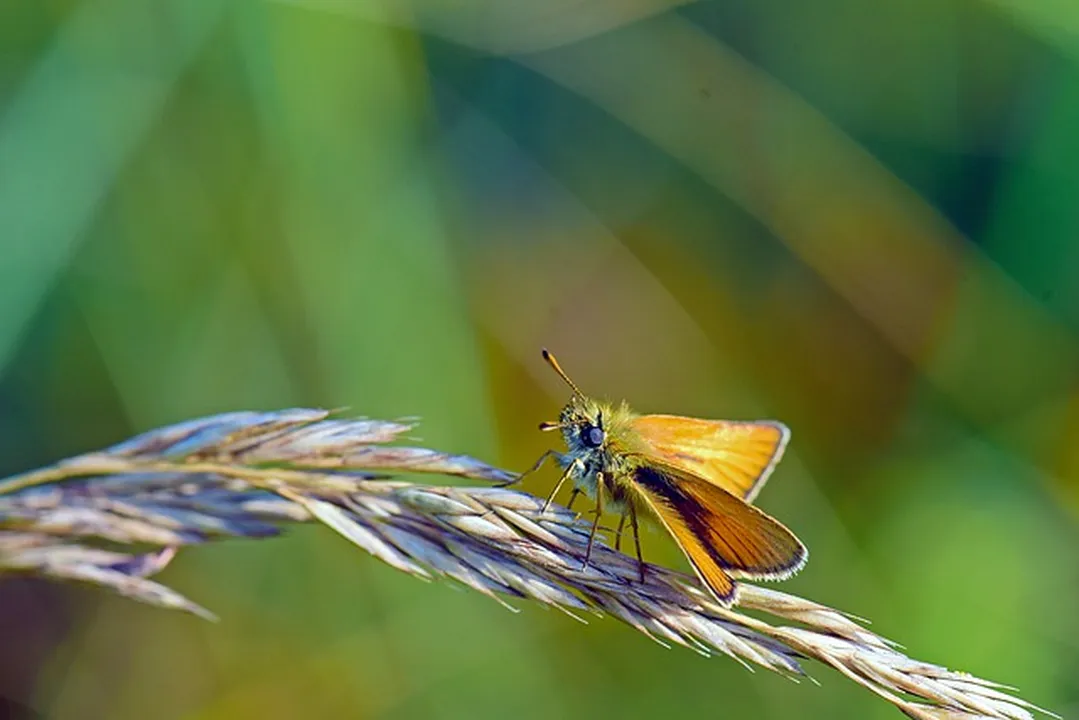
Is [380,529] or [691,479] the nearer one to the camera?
[380,529]

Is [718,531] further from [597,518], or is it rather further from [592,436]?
[592,436]

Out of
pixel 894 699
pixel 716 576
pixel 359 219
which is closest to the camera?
pixel 894 699

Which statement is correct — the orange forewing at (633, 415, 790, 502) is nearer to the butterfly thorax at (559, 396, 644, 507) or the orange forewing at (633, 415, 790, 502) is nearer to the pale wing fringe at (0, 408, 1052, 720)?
the butterfly thorax at (559, 396, 644, 507)

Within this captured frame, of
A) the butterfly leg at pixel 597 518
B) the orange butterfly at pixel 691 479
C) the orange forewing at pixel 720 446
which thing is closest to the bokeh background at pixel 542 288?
the orange forewing at pixel 720 446

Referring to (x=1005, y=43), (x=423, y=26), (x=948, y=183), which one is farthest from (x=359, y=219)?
(x=1005, y=43)

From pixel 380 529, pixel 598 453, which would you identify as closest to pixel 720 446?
pixel 598 453

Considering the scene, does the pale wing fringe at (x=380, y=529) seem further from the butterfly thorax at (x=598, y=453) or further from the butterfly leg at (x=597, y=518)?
the butterfly thorax at (x=598, y=453)

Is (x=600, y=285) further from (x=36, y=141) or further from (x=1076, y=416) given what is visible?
(x=36, y=141)
